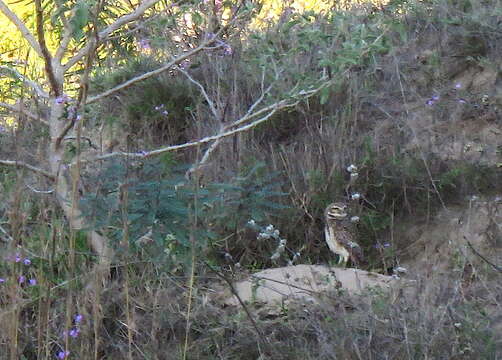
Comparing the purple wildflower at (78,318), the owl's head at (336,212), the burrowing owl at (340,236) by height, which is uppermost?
the purple wildflower at (78,318)

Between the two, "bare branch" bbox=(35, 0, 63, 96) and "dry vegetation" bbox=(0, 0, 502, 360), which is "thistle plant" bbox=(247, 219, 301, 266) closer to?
"dry vegetation" bbox=(0, 0, 502, 360)

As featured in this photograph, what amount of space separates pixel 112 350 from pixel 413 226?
1.85 metres

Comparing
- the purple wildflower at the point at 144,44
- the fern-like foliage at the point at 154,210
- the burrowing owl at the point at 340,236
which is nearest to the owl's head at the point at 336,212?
the burrowing owl at the point at 340,236

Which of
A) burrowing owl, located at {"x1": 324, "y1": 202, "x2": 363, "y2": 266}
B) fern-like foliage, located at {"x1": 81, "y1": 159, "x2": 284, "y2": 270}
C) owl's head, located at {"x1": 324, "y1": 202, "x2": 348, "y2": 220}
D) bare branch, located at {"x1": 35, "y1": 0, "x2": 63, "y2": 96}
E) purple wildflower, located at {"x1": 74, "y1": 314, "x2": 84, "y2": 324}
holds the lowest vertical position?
burrowing owl, located at {"x1": 324, "y1": 202, "x2": 363, "y2": 266}

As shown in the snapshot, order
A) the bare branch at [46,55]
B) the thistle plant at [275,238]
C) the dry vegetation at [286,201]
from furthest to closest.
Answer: the thistle plant at [275,238]
the bare branch at [46,55]
the dry vegetation at [286,201]

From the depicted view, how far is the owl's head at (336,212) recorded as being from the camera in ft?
14.2

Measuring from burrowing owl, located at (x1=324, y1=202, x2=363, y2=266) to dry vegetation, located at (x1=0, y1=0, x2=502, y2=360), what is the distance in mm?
168

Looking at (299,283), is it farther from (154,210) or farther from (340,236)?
(154,210)

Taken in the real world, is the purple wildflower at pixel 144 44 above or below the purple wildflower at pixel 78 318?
above

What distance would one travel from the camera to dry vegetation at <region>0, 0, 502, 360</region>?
3.07 metres

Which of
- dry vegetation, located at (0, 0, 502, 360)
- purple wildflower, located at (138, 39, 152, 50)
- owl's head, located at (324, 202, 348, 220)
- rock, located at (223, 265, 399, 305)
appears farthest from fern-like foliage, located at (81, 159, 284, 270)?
purple wildflower, located at (138, 39, 152, 50)

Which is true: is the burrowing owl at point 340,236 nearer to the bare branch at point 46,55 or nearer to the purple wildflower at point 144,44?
the bare branch at point 46,55

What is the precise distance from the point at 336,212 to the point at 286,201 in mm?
437

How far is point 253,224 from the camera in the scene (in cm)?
402
